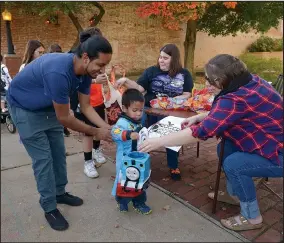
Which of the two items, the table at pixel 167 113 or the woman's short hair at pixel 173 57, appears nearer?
the table at pixel 167 113

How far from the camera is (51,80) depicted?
2.12 metres

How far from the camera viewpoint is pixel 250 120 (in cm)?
235

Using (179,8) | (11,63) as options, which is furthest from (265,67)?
(11,63)

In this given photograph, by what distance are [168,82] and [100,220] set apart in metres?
1.76

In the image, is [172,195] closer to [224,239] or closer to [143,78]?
[224,239]

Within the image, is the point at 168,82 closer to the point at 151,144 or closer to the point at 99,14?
the point at 151,144

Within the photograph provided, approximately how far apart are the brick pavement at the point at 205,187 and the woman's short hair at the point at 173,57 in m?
1.21

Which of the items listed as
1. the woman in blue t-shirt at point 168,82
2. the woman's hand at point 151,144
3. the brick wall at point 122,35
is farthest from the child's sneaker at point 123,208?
the brick wall at point 122,35

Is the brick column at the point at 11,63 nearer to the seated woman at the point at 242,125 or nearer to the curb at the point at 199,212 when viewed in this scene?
the curb at the point at 199,212

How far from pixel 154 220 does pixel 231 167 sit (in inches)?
33.5

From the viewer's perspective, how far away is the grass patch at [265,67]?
12820 millimetres

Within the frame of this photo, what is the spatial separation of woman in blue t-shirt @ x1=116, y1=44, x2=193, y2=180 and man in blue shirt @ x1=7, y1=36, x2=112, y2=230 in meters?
1.00

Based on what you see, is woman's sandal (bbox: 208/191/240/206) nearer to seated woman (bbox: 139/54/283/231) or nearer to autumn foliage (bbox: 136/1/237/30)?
seated woman (bbox: 139/54/283/231)

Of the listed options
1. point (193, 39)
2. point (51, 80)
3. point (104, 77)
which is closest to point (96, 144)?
point (104, 77)
